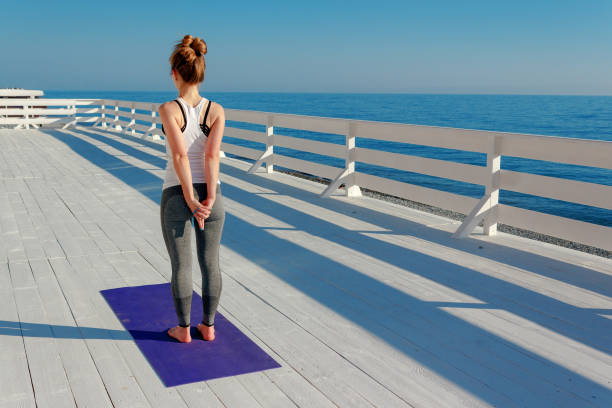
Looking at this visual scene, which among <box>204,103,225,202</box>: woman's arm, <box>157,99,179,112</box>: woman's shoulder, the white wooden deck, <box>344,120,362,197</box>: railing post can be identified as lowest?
the white wooden deck

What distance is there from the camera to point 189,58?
8.16ft

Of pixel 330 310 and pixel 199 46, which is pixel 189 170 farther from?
pixel 330 310

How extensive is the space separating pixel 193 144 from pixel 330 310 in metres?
1.35

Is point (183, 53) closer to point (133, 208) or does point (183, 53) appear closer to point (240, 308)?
point (240, 308)

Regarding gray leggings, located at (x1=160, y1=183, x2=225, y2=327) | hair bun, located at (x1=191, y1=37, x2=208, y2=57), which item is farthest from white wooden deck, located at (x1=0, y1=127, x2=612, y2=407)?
hair bun, located at (x1=191, y1=37, x2=208, y2=57)

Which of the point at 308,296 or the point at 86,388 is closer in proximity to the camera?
the point at 86,388

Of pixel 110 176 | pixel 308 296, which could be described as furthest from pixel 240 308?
pixel 110 176

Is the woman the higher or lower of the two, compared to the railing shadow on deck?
higher

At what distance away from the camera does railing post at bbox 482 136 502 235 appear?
5086 mm

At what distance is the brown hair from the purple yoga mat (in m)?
1.29

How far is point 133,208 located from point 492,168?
3785 mm

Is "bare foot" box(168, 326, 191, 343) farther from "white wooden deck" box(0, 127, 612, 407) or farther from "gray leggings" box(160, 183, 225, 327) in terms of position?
"white wooden deck" box(0, 127, 612, 407)

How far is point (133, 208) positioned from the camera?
20.4 ft

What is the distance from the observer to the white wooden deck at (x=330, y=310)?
2.39 meters
